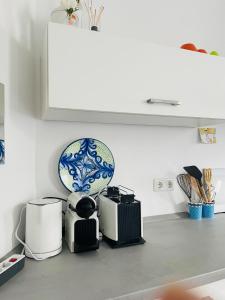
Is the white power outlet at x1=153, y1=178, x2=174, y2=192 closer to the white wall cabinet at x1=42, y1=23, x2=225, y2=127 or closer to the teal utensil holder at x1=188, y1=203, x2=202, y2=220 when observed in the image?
the teal utensil holder at x1=188, y1=203, x2=202, y2=220

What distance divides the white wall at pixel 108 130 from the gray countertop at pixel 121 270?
0.22 meters

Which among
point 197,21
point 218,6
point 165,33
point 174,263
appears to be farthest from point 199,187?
point 218,6

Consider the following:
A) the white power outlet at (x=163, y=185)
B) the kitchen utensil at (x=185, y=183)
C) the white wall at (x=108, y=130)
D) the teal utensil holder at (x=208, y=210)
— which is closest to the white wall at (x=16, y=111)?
the white wall at (x=108, y=130)

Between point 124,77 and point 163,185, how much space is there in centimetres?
78

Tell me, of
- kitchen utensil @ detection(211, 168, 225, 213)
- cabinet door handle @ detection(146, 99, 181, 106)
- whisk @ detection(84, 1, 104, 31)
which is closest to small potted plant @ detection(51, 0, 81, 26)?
whisk @ detection(84, 1, 104, 31)

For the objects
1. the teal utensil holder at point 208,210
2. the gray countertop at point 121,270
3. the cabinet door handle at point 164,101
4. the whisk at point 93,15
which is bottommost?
the gray countertop at point 121,270

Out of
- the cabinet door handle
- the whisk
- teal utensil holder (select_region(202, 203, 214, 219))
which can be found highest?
the whisk

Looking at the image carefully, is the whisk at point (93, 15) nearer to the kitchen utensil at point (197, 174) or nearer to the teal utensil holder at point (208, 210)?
the kitchen utensil at point (197, 174)

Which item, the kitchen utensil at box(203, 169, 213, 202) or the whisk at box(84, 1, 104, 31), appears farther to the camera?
the kitchen utensil at box(203, 169, 213, 202)

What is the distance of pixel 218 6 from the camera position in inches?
64.8

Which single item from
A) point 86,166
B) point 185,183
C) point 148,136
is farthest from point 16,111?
point 185,183

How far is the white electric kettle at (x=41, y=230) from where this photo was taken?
34.8 inches

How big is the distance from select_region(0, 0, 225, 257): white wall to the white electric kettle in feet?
0.29

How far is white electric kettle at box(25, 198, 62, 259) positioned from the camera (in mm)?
885
